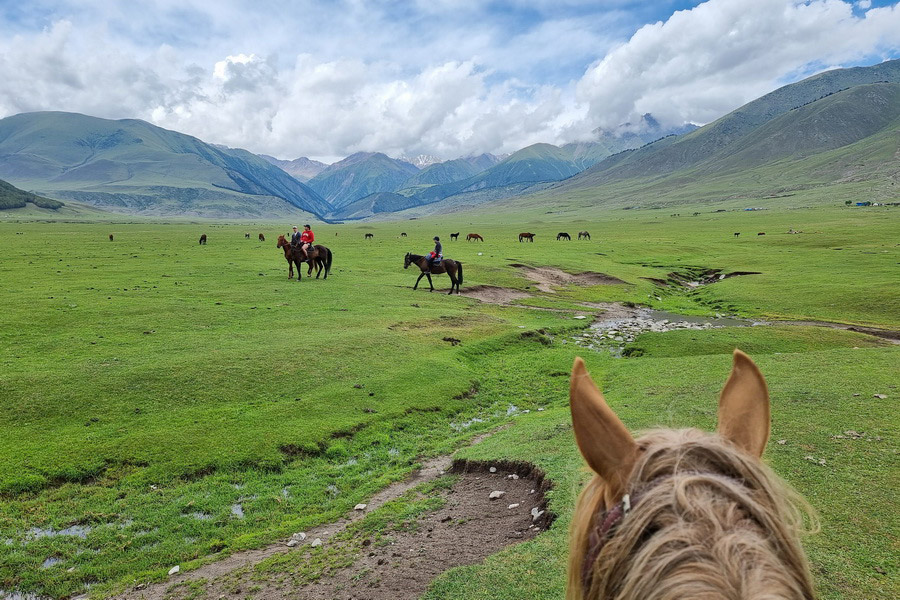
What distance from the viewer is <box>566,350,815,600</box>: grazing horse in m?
1.40

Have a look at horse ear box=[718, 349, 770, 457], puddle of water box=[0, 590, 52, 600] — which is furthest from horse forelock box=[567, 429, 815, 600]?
Answer: puddle of water box=[0, 590, 52, 600]

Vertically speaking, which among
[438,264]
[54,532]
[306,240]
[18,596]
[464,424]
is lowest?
[464,424]

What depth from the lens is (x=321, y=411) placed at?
13.6 m

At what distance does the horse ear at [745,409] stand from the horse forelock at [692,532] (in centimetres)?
22

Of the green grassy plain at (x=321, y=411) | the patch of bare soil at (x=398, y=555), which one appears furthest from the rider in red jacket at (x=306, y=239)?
Result: the patch of bare soil at (x=398, y=555)

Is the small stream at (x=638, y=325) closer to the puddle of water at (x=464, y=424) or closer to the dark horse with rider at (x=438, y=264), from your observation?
the dark horse with rider at (x=438, y=264)

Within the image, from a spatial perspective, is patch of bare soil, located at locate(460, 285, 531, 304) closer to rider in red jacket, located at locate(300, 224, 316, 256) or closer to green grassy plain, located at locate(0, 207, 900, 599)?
green grassy plain, located at locate(0, 207, 900, 599)

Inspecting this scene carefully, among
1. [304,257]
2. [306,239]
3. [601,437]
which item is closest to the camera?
[601,437]

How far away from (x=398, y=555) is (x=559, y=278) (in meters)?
35.5

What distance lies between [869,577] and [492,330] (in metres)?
18.3

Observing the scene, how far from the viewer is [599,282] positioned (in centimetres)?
3969

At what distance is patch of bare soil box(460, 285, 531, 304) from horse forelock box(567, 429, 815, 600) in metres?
29.7

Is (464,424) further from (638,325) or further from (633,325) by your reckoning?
(638,325)

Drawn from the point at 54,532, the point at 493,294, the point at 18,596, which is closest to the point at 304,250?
the point at 493,294
